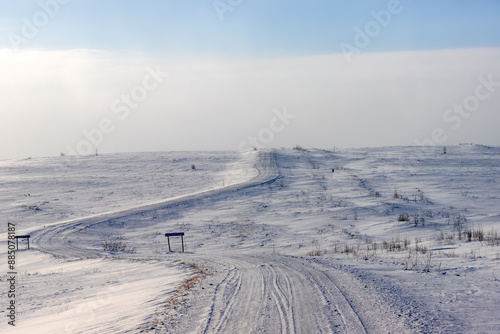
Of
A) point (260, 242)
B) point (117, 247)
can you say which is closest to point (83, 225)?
point (117, 247)

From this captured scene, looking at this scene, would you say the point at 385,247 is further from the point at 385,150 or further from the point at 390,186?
the point at 385,150

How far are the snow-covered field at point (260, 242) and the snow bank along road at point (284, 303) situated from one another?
1.4 inches

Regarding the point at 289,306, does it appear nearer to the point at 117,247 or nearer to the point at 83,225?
the point at 117,247

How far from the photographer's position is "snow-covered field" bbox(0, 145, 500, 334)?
8.39 meters

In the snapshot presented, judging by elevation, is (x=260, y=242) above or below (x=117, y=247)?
below

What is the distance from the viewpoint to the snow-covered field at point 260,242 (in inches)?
330

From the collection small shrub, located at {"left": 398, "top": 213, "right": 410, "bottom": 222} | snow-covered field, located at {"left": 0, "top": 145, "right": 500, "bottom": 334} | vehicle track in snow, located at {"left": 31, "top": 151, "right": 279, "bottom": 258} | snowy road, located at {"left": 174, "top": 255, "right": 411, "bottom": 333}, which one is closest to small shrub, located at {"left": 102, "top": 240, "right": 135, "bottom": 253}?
snow-covered field, located at {"left": 0, "top": 145, "right": 500, "bottom": 334}

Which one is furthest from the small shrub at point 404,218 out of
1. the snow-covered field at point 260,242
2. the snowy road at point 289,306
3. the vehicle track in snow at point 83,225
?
the snowy road at point 289,306

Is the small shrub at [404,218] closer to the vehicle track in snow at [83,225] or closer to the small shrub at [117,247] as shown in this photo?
the small shrub at [117,247]

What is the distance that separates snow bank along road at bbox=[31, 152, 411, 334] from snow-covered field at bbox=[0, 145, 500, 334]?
35 millimetres

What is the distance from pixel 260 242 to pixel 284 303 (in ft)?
46.9

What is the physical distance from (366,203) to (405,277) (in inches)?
736

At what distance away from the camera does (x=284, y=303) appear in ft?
29.1

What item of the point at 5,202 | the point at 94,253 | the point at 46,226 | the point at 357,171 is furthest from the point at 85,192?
the point at 357,171
